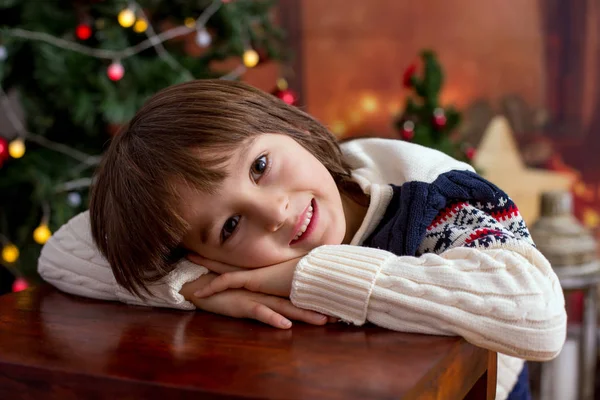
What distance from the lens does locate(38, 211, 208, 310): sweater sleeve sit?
38.3 inches

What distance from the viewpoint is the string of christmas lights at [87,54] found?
1.90 m

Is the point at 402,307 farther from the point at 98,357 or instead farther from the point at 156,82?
the point at 156,82

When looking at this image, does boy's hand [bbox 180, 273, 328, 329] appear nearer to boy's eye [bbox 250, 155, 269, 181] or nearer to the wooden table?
the wooden table

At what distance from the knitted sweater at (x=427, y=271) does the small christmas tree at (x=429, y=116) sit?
86 centimetres

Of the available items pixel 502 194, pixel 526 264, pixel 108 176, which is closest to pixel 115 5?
pixel 108 176

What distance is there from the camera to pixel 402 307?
79cm

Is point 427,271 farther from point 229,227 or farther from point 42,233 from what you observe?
point 42,233

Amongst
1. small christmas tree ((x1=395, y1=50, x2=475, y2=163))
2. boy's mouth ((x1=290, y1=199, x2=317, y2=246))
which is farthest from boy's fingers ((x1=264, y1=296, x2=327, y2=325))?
small christmas tree ((x1=395, y1=50, x2=475, y2=163))

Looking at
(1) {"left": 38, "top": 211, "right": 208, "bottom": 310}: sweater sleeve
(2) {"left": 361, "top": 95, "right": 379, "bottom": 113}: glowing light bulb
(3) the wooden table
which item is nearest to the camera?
(3) the wooden table

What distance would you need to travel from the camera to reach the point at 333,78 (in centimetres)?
281

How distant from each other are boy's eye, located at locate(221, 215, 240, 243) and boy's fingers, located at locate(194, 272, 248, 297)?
0.05m

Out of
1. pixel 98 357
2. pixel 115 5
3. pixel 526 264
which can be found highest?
pixel 115 5

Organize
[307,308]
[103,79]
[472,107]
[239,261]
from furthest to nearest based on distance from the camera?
[472,107], [103,79], [239,261], [307,308]

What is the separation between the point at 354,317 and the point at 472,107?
195 centimetres
